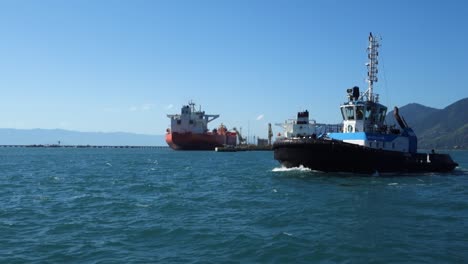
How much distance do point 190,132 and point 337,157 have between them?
280 feet

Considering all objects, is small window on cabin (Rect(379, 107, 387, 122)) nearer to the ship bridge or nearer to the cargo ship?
the ship bridge

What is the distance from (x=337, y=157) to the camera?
105 feet

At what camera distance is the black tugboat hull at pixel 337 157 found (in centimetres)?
3206

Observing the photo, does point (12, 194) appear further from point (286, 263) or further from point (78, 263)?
point (286, 263)

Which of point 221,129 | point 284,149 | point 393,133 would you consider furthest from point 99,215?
point 221,129

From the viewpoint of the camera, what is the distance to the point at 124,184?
1193 inches

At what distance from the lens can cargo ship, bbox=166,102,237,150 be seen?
115m

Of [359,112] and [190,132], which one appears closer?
[359,112]

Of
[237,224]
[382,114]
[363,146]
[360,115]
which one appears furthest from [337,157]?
[237,224]

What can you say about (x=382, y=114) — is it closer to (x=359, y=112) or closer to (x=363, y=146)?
(x=359, y=112)

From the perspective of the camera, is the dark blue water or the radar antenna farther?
the radar antenna

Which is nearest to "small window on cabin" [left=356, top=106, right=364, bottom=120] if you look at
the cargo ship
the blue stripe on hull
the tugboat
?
the tugboat

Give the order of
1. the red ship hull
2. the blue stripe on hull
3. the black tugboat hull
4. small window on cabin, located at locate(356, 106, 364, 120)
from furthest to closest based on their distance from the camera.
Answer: the red ship hull
small window on cabin, located at locate(356, 106, 364, 120)
the blue stripe on hull
the black tugboat hull

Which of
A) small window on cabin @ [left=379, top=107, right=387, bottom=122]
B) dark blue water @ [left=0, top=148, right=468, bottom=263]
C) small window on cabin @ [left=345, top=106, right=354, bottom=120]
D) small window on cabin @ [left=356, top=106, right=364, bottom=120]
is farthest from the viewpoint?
small window on cabin @ [left=379, top=107, right=387, bottom=122]
